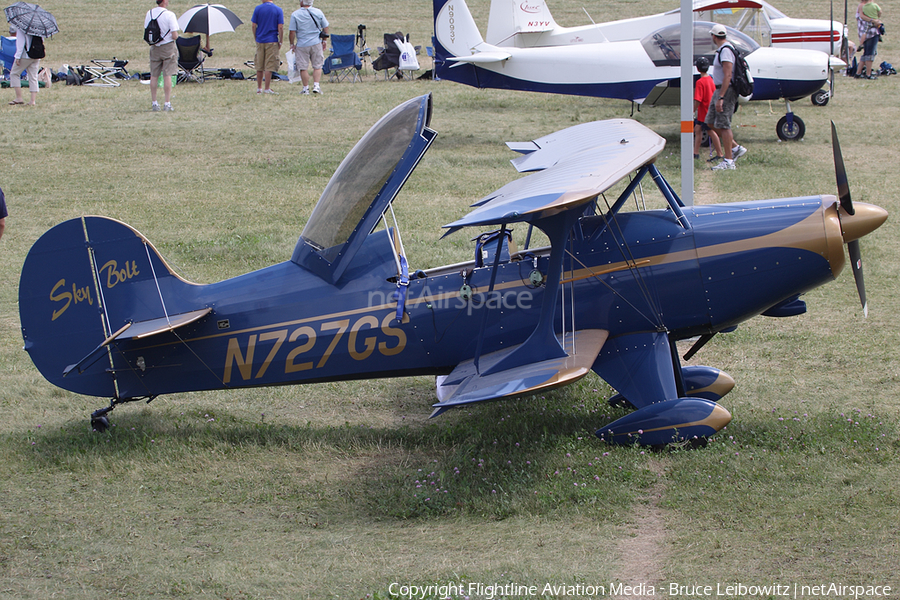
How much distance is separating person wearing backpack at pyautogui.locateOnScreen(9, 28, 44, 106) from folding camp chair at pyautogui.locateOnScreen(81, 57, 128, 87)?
3108 millimetres

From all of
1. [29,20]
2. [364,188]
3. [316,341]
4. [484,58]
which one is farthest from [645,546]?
[29,20]

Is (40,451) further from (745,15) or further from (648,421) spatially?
(745,15)

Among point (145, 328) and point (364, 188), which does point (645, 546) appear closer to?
point (364, 188)

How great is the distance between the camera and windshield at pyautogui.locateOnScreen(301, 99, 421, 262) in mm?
5887

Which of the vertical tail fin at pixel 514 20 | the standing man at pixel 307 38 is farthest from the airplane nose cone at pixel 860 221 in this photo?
the standing man at pixel 307 38

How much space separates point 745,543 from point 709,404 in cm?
133

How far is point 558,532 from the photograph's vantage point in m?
4.85

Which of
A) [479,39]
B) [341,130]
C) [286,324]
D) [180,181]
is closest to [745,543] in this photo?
[286,324]

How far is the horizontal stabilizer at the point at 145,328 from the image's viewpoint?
605 cm

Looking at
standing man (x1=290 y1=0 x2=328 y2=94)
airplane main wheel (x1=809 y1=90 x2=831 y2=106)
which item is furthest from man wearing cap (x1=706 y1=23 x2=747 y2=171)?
standing man (x1=290 y1=0 x2=328 y2=94)

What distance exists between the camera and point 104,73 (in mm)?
22359

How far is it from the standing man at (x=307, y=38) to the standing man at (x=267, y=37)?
47 cm

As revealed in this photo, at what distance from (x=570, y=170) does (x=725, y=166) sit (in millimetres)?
9555

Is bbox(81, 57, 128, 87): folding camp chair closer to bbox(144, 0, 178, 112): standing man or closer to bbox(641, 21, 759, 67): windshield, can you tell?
bbox(144, 0, 178, 112): standing man
